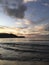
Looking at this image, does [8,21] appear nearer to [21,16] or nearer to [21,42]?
[21,16]

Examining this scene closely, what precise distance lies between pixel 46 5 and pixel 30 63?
2.31 meters

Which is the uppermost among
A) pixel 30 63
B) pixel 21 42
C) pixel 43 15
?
pixel 43 15

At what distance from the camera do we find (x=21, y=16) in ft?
14.0

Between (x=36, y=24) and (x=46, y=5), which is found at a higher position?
(x=46, y=5)

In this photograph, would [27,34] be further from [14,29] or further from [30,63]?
[30,63]

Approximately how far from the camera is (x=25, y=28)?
4258mm

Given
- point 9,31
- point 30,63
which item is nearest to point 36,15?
point 9,31

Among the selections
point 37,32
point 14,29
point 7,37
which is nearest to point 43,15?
point 37,32

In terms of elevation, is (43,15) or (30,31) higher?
(43,15)

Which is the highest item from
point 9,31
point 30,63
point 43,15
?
point 43,15

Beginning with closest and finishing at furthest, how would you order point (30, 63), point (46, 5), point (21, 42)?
1. point (30, 63)
2. point (46, 5)
3. point (21, 42)

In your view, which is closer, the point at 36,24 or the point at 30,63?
the point at 30,63

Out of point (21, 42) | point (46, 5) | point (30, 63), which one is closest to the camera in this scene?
point (30, 63)

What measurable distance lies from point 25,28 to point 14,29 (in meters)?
0.27
